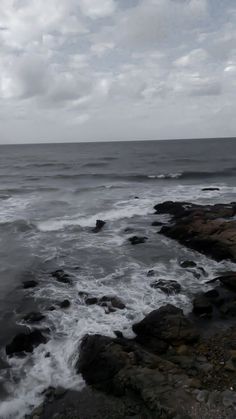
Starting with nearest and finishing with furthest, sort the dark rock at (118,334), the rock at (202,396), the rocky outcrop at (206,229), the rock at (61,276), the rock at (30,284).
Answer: the rock at (202,396)
the dark rock at (118,334)
the rock at (30,284)
the rock at (61,276)
the rocky outcrop at (206,229)

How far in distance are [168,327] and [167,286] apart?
379 cm

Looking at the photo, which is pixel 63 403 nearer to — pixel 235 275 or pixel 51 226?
pixel 235 275

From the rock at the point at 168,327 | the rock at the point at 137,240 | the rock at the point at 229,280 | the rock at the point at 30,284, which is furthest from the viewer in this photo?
the rock at the point at 137,240

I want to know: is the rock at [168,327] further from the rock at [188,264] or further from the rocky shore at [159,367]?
the rock at [188,264]

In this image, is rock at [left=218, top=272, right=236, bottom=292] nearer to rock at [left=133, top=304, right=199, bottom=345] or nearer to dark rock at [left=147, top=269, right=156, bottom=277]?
dark rock at [left=147, top=269, right=156, bottom=277]

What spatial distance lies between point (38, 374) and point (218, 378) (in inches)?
200

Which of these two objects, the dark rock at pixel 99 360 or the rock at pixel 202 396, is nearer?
the rock at pixel 202 396

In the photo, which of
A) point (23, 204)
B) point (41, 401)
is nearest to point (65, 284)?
point (41, 401)

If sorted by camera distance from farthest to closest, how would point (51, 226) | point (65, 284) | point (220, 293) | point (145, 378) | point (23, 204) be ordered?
point (23, 204) → point (51, 226) → point (65, 284) → point (220, 293) → point (145, 378)

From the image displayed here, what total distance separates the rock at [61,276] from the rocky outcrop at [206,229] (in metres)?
7.91

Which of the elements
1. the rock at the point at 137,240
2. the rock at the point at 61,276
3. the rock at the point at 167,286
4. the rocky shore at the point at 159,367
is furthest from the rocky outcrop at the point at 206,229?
the rock at the point at 61,276

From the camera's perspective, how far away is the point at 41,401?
9578 mm

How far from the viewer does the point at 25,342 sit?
11938 mm

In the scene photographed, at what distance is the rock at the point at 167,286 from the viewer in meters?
15.4
